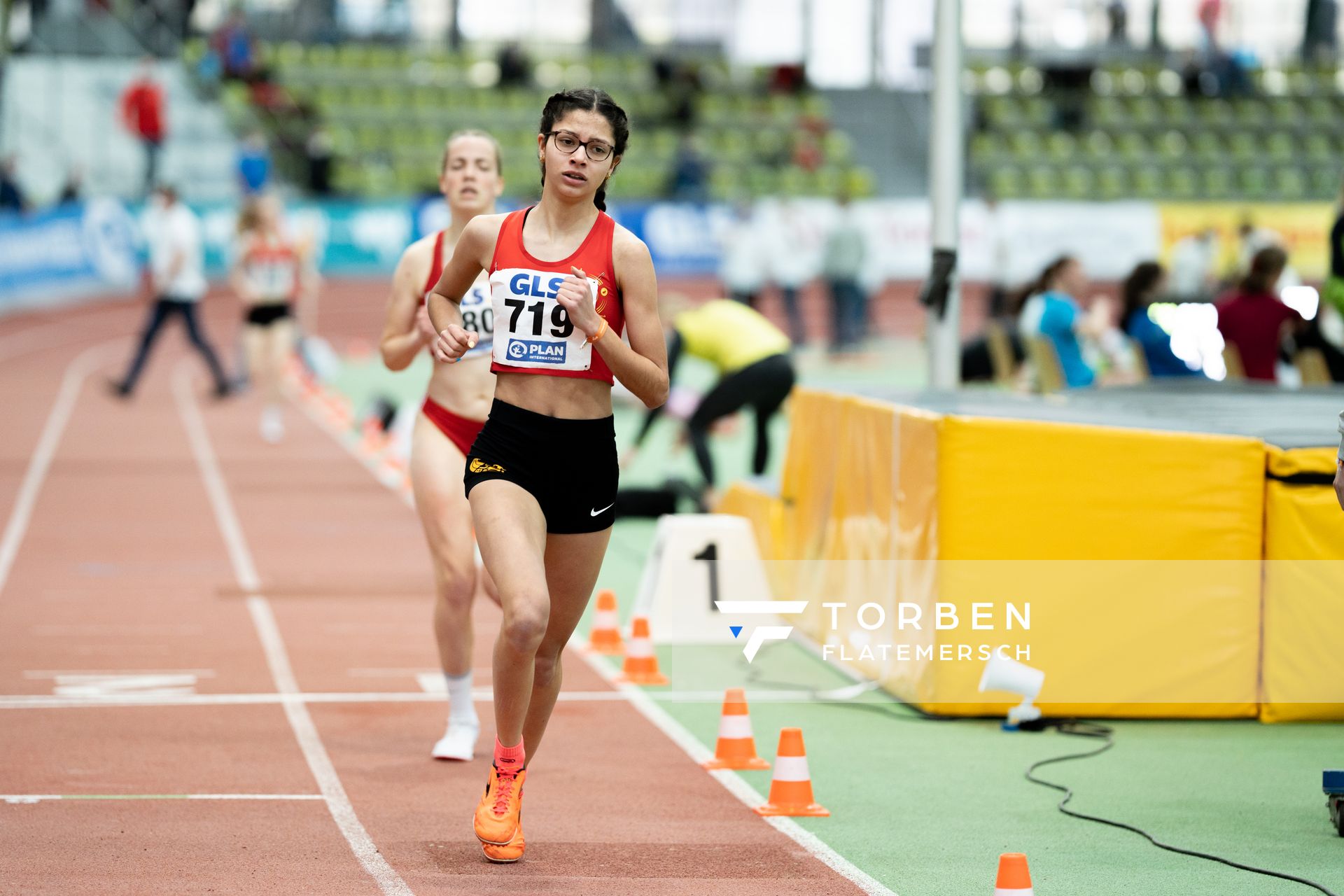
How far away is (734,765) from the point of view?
6.66 m

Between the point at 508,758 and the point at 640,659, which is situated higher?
the point at 508,758

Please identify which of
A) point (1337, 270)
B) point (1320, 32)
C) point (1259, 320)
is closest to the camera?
point (1337, 270)

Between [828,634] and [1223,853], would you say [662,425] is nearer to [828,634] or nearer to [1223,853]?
[828,634]

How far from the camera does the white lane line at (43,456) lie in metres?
12.1

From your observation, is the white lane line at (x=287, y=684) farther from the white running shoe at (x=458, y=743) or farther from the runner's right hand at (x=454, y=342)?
the runner's right hand at (x=454, y=342)

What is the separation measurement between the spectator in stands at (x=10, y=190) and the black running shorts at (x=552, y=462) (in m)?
24.1

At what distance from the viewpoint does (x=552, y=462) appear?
531 centimetres

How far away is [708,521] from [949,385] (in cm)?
210

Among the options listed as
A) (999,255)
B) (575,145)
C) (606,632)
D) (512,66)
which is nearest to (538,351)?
(575,145)

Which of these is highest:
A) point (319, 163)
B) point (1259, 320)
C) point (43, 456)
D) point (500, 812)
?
point (319, 163)

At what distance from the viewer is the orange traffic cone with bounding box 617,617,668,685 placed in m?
8.36

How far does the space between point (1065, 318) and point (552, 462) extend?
906 cm

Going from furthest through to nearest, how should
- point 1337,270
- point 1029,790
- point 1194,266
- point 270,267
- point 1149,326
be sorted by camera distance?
point 1194,266 < point 270,267 < point 1149,326 < point 1337,270 < point 1029,790

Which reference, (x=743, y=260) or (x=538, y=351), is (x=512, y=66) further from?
(x=538, y=351)
